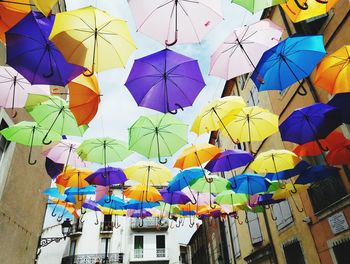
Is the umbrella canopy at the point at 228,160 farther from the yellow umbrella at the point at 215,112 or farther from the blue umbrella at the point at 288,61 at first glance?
the blue umbrella at the point at 288,61

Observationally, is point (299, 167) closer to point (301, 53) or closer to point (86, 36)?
point (301, 53)

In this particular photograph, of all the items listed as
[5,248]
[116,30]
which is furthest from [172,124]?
[5,248]

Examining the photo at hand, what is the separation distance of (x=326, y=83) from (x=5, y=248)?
918 centimetres

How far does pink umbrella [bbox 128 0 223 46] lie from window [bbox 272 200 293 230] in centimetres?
848

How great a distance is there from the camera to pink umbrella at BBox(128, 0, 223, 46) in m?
4.53

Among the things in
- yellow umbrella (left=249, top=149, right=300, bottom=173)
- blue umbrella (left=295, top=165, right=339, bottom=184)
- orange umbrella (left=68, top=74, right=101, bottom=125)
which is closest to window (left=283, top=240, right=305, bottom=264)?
blue umbrella (left=295, top=165, right=339, bottom=184)

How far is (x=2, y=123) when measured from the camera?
24.9 feet

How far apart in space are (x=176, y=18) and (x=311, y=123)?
363 cm

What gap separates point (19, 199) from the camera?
8656 millimetres

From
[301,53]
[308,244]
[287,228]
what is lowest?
[308,244]

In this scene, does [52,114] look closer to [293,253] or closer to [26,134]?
[26,134]

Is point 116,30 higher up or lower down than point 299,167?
higher up

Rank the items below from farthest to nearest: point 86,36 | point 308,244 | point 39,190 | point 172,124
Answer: point 39,190, point 308,244, point 172,124, point 86,36

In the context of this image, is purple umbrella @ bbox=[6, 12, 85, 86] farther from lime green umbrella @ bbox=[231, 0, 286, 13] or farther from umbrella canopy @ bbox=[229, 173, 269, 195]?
umbrella canopy @ bbox=[229, 173, 269, 195]
